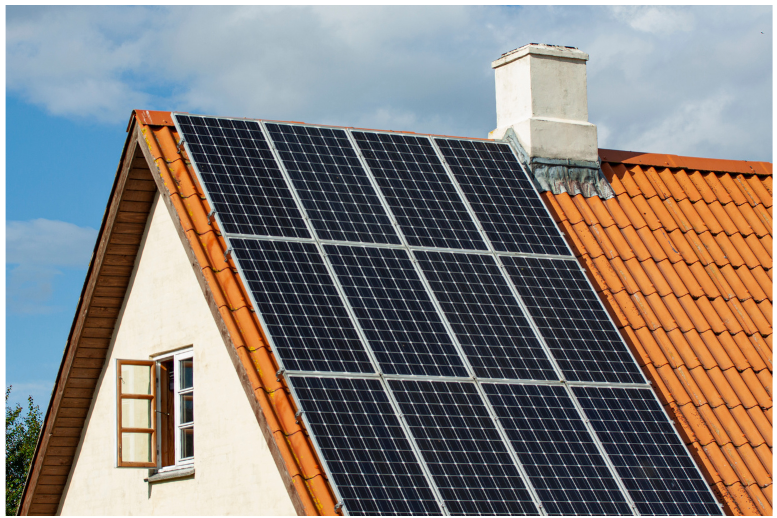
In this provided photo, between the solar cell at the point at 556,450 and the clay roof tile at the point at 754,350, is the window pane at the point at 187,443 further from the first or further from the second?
the clay roof tile at the point at 754,350

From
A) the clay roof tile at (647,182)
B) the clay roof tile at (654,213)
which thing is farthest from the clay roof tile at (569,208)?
the clay roof tile at (647,182)

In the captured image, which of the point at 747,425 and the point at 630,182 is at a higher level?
the point at 630,182

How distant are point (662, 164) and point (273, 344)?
23.0 feet

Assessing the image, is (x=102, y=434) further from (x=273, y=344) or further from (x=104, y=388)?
(x=273, y=344)

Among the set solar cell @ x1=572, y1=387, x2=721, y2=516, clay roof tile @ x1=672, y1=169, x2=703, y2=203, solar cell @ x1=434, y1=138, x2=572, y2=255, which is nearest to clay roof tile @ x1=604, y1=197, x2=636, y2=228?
clay roof tile @ x1=672, y1=169, x2=703, y2=203

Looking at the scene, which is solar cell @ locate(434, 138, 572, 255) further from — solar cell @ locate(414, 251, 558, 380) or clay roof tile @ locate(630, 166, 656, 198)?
clay roof tile @ locate(630, 166, 656, 198)

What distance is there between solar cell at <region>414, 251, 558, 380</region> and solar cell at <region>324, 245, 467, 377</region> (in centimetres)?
17

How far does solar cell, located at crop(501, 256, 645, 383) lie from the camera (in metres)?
9.59

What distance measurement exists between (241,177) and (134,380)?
271 centimetres

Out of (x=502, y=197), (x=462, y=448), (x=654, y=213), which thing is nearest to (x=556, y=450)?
(x=462, y=448)

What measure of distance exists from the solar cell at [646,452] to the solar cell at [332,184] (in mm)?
2571

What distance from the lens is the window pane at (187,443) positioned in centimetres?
1095

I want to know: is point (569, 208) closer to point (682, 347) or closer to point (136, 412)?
point (682, 347)

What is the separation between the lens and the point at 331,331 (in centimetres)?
892
